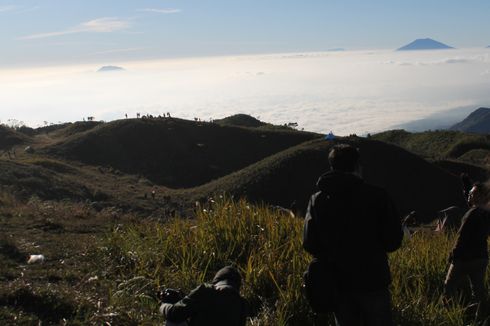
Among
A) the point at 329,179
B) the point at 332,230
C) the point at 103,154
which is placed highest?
the point at 329,179

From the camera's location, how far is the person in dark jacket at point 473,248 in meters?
6.15

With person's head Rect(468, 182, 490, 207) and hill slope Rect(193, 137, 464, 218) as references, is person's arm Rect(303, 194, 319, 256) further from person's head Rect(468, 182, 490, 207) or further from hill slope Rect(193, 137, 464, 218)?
hill slope Rect(193, 137, 464, 218)

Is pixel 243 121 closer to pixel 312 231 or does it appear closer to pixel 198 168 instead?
pixel 198 168

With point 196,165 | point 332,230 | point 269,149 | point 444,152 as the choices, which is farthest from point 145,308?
point 444,152

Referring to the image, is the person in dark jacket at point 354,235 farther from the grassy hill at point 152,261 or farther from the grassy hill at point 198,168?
the grassy hill at point 198,168

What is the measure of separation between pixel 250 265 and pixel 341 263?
2.10 meters

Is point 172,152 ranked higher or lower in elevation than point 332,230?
lower

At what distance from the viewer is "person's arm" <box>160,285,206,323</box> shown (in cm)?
399

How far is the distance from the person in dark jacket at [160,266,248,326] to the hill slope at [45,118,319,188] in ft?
87.4

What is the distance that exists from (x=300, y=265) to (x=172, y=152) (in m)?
29.6

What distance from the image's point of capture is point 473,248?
6.28 metres

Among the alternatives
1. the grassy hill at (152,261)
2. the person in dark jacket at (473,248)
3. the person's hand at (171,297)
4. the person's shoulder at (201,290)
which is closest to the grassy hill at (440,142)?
the grassy hill at (152,261)

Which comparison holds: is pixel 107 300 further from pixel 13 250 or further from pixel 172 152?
pixel 172 152

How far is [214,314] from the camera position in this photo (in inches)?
157
